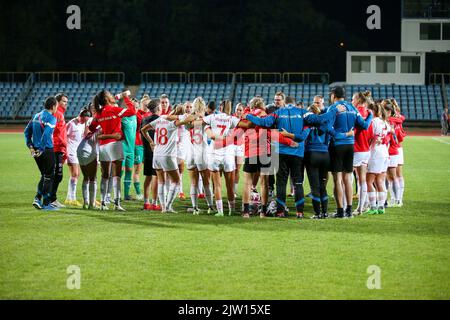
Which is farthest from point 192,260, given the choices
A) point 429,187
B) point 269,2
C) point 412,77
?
point 269,2

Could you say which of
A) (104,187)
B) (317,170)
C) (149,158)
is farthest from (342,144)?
(104,187)

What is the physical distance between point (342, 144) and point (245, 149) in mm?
1815

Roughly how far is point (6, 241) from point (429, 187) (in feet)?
37.2

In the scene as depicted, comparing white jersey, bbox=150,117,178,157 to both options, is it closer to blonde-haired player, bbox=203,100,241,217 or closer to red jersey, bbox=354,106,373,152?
blonde-haired player, bbox=203,100,241,217

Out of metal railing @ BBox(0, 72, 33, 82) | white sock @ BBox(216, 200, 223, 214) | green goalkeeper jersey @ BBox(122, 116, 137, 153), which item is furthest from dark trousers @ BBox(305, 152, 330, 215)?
metal railing @ BBox(0, 72, 33, 82)

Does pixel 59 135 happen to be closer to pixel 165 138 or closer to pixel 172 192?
pixel 165 138

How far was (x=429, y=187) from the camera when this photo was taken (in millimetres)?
17938

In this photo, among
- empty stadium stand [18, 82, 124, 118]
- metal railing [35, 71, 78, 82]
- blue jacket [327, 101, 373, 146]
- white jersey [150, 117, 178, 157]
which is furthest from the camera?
metal railing [35, 71, 78, 82]

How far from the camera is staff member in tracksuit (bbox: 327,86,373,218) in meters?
12.4

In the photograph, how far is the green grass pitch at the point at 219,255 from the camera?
7699mm

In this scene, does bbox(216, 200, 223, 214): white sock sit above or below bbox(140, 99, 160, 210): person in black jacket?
below

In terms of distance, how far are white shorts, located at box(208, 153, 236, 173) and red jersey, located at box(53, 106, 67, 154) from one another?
10.3 feet

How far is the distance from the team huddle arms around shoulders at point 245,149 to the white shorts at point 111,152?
0.02 metres

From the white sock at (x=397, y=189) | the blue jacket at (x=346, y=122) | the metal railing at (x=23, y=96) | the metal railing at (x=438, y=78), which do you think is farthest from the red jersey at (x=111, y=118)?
the metal railing at (x=438, y=78)
